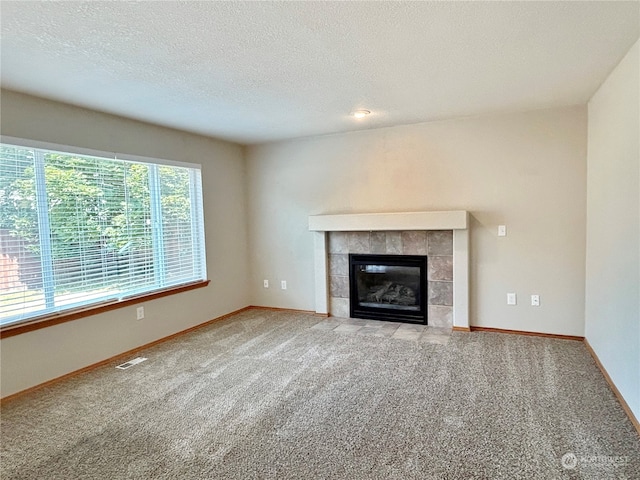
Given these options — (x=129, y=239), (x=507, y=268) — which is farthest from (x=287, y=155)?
(x=507, y=268)

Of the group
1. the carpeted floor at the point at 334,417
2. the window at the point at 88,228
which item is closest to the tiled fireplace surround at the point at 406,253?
the carpeted floor at the point at 334,417

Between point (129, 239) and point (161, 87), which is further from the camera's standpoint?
point (129, 239)

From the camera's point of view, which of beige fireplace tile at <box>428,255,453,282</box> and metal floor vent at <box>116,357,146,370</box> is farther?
beige fireplace tile at <box>428,255,453,282</box>

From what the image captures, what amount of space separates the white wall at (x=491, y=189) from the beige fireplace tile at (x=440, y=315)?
0.24 m

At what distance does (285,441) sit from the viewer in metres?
2.15

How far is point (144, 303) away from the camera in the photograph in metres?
3.80

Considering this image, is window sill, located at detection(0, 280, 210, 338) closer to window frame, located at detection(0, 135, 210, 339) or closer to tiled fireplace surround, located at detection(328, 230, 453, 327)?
window frame, located at detection(0, 135, 210, 339)

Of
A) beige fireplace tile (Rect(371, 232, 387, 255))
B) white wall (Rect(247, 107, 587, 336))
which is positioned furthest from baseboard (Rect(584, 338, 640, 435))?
beige fireplace tile (Rect(371, 232, 387, 255))

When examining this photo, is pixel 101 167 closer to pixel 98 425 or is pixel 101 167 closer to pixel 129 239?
pixel 129 239

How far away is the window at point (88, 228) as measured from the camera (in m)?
2.81

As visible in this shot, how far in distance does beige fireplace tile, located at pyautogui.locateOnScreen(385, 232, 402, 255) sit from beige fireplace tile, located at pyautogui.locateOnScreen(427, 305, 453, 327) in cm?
73

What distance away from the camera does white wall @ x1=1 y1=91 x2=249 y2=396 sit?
2.86 meters

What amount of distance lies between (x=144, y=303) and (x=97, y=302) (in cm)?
47

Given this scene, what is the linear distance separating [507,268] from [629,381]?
5.55 ft
